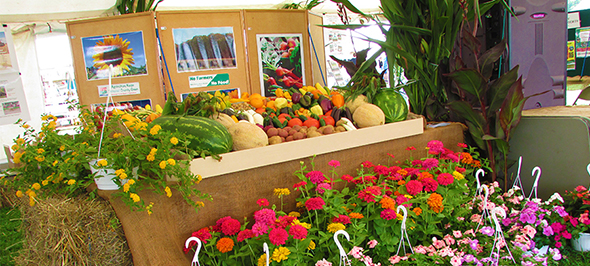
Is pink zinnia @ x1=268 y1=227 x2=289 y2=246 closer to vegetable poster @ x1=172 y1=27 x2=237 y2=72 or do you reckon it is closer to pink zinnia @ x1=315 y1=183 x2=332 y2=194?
pink zinnia @ x1=315 y1=183 x2=332 y2=194

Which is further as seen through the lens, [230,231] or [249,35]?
[249,35]

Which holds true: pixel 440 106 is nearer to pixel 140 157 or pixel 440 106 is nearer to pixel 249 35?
pixel 140 157

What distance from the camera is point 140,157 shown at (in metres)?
1.03

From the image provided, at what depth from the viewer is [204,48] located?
11.3 ft

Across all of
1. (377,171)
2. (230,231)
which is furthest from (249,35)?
(230,231)

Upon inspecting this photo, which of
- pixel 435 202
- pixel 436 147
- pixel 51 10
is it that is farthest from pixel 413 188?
pixel 51 10

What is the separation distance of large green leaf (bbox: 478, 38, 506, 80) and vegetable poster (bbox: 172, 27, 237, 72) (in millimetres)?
2422

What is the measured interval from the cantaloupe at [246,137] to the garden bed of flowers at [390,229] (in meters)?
0.20

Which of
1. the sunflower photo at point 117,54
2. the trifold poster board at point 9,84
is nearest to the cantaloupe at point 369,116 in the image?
the sunflower photo at point 117,54

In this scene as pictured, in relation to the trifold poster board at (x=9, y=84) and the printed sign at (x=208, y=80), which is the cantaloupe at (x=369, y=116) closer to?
the printed sign at (x=208, y=80)

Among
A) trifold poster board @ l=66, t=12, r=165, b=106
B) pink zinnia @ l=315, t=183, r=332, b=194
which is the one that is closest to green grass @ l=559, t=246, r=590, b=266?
pink zinnia @ l=315, t=183, r=332, b=194

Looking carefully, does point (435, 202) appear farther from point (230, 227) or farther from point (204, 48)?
point (204, 48)

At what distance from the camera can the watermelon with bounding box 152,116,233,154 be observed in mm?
1252

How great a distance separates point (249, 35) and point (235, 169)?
2.62 m
